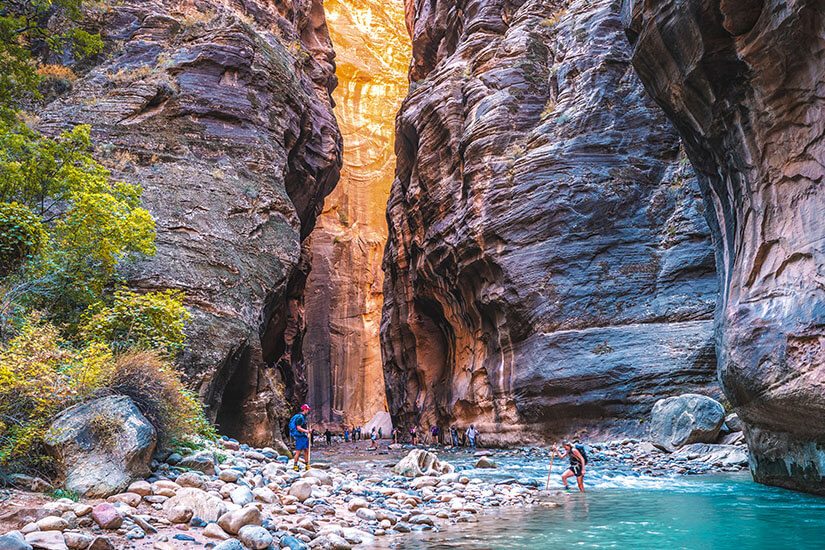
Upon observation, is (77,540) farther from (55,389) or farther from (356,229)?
(356,229)

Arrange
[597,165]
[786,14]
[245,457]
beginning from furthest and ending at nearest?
[597,165] → [245,457] → [786,14]

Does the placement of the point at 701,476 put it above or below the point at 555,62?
below

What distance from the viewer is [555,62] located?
29.5m

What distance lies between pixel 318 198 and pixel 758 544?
1285 inches

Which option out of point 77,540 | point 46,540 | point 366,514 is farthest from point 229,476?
point 46,540

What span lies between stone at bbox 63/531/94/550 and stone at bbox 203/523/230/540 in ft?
3.94

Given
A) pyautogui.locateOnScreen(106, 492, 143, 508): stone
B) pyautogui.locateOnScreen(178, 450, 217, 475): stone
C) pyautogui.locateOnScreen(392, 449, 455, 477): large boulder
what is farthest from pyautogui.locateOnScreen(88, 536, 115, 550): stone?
pyautogui.locateOnScreen(392, 449, 455, 477): large boulder

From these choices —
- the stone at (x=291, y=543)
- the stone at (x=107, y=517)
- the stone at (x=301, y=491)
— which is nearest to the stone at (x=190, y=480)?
the stone at (x=301, y=491)

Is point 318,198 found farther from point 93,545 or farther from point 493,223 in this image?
point 93,545

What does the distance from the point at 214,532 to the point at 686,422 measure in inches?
614

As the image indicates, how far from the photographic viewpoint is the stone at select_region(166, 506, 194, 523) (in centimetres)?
656

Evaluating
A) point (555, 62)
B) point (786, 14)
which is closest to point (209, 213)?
point (786, 14)

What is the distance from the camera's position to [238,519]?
646cm

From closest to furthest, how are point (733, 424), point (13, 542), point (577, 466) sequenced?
point (13, 542) → point (577, 466) → point (733, 424)
